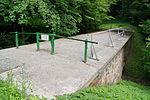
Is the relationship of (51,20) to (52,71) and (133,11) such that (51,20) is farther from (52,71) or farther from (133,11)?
(133,11)

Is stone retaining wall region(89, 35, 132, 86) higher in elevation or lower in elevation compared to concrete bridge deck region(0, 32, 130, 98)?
lower

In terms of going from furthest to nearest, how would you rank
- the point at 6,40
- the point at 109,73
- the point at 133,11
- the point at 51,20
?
1. the point at 133,11
2. the point at 6,40
3. the point at 51,20
4. the point at 109,73

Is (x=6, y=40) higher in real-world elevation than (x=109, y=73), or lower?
higher

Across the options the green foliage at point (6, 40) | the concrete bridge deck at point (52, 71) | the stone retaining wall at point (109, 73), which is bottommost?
the stone retaining wall at point (109, 73)

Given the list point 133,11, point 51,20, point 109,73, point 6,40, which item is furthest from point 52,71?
point 133,11

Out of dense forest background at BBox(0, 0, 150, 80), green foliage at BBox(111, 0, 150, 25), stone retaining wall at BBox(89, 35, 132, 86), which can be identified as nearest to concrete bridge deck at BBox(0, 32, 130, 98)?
stone retaining wall at BBox(89, 35, 132, 86)

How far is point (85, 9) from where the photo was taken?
845 cm

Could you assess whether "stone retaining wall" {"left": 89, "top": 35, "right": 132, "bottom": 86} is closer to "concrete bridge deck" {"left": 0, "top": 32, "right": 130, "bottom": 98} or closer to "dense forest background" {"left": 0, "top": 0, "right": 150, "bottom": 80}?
"concrete bridge deck" {"left": 0, "top": 32, "right": 130, "bottom": 98}

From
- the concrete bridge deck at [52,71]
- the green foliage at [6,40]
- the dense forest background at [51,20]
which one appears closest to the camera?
the concrete bridge deck at [52,71]

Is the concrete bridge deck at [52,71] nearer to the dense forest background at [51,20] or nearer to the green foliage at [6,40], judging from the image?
the dense forest background at [51,20]

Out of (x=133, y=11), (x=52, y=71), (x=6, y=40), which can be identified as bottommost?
(x=52, y=71)

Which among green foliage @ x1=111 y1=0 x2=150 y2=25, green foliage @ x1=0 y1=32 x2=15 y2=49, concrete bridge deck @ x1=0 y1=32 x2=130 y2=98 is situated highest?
green foliage @ x1=111 y1=0 x2=150 y2=25

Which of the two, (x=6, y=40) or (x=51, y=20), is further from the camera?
(x=6, y=40)

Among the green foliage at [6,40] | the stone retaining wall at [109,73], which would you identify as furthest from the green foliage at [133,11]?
the green foliage at [6,40]
